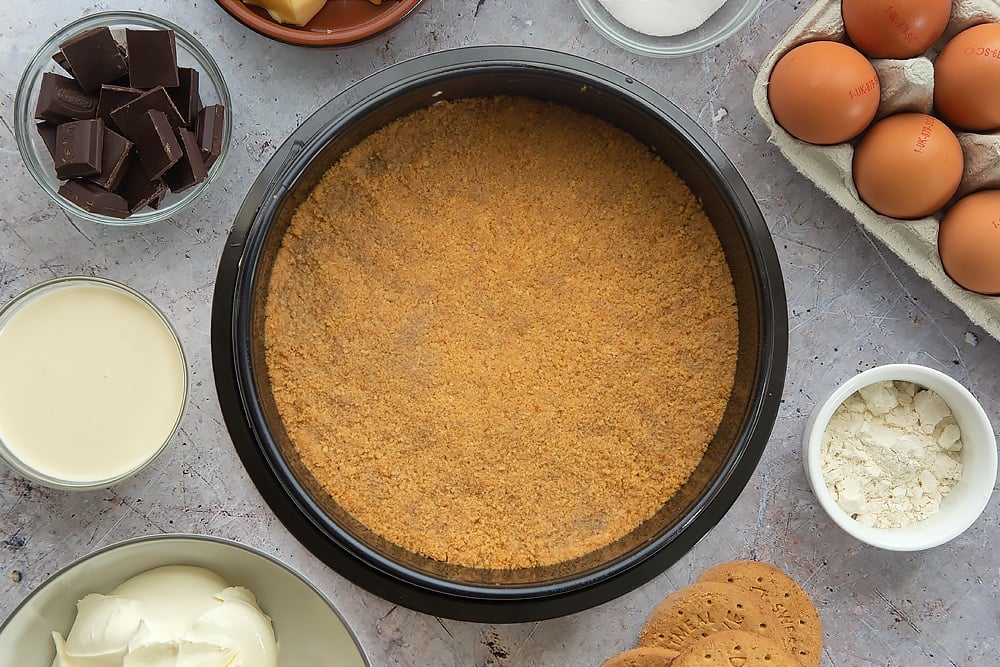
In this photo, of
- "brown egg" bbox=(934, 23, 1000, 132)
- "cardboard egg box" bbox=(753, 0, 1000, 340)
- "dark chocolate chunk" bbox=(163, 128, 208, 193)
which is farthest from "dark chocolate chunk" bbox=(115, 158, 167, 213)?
"brown egg" bbox=(934, 23, 1000, 132)

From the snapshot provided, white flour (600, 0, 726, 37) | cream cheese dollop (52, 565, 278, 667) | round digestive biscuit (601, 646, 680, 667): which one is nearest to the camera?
cream cheese dollop (52, 565, 278, 667)

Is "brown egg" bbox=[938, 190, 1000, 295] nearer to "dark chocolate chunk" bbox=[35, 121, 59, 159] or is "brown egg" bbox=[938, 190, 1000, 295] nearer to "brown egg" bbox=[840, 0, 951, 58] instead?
"brown egg" bbox=[840, 0, 951, 58]

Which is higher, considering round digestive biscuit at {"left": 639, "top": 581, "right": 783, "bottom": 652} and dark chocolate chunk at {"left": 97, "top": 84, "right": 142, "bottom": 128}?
dark chocolate chunk at {"left": 97, "top": 84, "right": 142, "bottom": 128}

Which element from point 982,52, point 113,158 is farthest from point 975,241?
point 113,158

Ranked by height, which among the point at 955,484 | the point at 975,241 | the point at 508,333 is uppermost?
the point at 975,241

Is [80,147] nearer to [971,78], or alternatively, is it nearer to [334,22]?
[334,22]

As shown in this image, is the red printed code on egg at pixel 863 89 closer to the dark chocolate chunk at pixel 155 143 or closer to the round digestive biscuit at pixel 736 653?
the round digestive biscuit at pixel 736 653

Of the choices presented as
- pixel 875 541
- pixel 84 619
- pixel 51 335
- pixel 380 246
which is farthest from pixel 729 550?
pixel 51 335

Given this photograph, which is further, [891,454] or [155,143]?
[891,454]
